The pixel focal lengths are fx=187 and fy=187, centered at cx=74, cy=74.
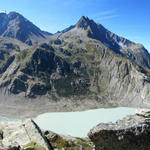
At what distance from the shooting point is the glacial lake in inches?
5615

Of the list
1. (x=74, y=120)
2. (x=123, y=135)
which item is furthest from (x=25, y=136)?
(x=74, y=120)

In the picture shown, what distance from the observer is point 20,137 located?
17.2 m

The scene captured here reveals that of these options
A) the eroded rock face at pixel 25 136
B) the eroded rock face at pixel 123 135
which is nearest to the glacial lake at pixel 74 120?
the eroded rock face at pixel 25 136

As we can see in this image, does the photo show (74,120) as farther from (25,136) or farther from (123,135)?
(123,135)

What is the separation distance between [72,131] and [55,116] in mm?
51246

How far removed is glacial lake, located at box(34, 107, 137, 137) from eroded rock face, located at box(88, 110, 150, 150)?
122289mm

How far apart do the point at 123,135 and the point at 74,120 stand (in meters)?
164

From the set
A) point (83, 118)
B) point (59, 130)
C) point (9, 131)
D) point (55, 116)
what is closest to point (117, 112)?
point (83, 118)

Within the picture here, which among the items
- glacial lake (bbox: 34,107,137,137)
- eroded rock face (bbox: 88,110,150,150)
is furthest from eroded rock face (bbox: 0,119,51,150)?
glacial lake (bbox: 34,107,137,137)

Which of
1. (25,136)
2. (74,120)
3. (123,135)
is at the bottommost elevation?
(74,120)

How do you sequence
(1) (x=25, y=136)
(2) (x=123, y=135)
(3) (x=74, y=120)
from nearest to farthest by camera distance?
(2) (x=123, y=135)
(1) (x=25, y=136)
(3) (x=74, y=120)

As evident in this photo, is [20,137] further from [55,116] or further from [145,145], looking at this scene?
[55,116]

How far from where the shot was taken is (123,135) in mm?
10727

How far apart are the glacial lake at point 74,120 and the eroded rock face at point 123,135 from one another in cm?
12229
